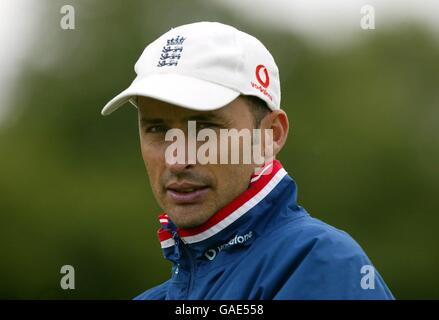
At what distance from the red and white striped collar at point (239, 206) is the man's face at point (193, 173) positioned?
0.07ft

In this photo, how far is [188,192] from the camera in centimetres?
261

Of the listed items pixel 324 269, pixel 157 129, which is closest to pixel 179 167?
pixel 157 129

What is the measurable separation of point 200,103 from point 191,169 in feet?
0.67

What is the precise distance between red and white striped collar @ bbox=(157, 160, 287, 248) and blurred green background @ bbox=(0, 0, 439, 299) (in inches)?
521

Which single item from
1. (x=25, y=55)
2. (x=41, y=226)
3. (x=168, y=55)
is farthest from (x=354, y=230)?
(x=168, y=55)

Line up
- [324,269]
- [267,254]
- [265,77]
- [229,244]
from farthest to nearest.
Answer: [265,77] < [229,244] < [267,254] < [324,269]

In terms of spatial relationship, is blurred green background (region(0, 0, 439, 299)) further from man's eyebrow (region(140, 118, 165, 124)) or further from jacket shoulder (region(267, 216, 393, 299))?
jacket shoulder (region(267, 216, 393, 299))

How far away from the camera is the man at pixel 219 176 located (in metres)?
2.44

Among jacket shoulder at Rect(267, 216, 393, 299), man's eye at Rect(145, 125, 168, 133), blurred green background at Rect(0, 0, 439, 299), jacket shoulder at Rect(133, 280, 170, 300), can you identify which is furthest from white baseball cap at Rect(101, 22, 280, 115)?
blurred green background at Rect(0, 0, 439, 299)

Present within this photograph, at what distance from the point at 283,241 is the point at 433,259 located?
16354mm

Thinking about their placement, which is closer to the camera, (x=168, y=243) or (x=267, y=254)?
(x=267, y=254)

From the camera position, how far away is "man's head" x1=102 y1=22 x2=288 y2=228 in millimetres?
2594

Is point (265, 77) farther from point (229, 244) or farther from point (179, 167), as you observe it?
point (229, 244)

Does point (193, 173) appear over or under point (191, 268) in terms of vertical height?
over
